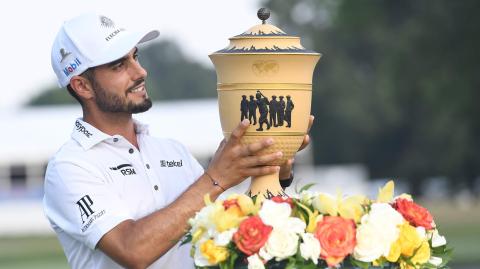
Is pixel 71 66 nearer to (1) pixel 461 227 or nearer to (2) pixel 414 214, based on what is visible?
(2) pixel 414 214

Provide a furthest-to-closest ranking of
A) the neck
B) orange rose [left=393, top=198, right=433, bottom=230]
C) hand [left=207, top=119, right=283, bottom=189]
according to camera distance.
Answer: the neck < hand [left=207, top=119, right=283, bottom=189] < orange rose [left=393, top=198, right=433, bottom=230]

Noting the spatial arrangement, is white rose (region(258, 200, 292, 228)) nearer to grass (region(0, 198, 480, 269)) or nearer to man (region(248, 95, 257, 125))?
man (region(248, 95, 257, 125))

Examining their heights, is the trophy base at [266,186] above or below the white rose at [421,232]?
below

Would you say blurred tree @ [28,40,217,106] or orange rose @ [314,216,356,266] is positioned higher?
orange rose @ [314,216,356,266]

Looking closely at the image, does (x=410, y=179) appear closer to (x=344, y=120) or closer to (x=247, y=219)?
(x=344, y=120)

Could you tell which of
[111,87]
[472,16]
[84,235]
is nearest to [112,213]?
[84,235]

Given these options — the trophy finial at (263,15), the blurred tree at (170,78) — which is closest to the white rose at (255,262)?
the trophy finial at (263,15)

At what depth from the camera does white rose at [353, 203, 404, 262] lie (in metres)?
4.69

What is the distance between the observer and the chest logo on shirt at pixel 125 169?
5.58 m

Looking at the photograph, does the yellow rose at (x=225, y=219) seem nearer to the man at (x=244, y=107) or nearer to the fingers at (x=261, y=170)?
the fingers at (x=261, y=170)

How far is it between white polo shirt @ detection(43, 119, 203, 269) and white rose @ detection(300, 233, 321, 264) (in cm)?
94

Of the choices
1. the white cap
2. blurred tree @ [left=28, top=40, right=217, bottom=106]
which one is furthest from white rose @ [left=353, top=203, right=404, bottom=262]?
blurred tree @ [left=28, top=40, right=217, bottom=106]

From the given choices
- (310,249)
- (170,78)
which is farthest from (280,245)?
(170,78)

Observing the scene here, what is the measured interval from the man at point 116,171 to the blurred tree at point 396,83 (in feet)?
64.6
